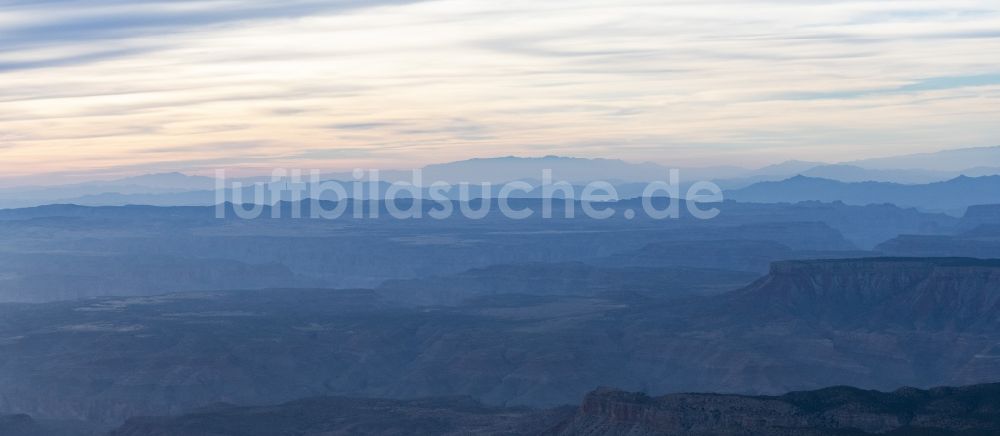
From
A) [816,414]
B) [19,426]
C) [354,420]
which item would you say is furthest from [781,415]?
[19,426]

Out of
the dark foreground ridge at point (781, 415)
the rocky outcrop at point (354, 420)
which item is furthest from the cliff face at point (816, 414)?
the rocky outcrop at point (354, 420)

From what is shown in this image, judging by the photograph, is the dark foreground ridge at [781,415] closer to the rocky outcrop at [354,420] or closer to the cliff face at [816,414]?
the cliff face at [816,414]

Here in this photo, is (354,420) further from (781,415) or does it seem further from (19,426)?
(781,415)

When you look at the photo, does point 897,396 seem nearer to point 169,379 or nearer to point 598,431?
point 598,431

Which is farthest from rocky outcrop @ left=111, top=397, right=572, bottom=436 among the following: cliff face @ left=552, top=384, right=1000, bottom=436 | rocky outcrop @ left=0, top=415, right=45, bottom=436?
cliff face @ left=552, top=384, right=1000, bottom=436

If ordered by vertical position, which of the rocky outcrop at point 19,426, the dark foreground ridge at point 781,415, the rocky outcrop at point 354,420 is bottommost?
the rocky outcrop at point 19,426

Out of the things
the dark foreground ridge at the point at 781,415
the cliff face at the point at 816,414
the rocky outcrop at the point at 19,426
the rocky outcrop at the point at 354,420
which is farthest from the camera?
the rocky outcrop at the point at 19,426

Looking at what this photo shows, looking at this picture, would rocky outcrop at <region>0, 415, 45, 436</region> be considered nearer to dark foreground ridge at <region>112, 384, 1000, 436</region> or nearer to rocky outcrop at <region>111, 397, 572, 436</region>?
rocky outcrop at <region>111, 397, 572, 436</region>

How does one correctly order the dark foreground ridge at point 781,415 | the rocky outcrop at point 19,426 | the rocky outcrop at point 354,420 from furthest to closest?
the rocky outcrop at point 19,426, the rocky outcrop at point 354,420, the dark foreground ridge at point 781,415
